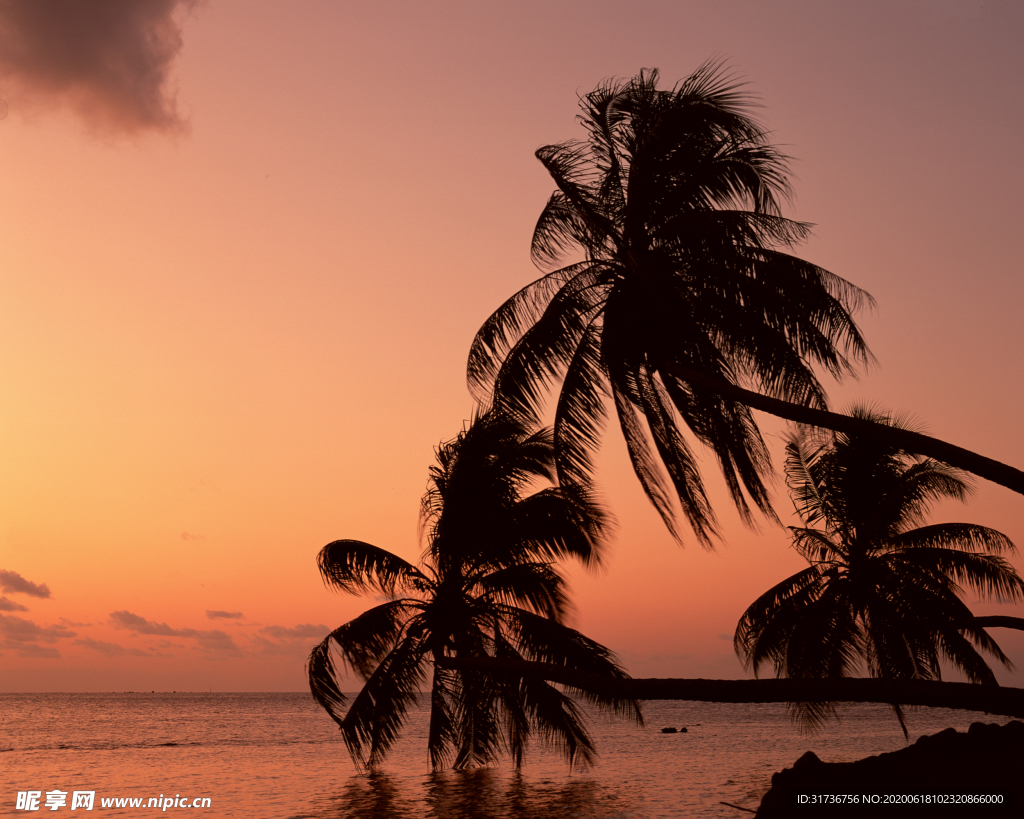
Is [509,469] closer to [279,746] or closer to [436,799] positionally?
[436,799]

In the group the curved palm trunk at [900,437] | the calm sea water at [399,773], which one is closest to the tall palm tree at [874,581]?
the calm sea water at [399,773]

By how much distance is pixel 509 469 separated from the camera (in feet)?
53.0

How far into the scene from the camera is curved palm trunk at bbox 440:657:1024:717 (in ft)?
15.5

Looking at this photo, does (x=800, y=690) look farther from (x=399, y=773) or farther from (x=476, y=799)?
(x=399, y=773)

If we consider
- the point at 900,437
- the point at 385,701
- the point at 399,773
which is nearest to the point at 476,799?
the point at 385,701

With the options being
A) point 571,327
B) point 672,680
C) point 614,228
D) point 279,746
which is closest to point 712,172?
point 614,228

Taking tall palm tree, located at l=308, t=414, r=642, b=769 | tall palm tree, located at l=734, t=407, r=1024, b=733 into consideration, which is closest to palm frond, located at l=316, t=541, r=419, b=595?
tall palm tree, located at l=308, t=414, r=642, b=769

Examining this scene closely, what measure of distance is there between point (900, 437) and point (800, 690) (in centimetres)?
204

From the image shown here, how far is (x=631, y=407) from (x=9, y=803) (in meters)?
19.8

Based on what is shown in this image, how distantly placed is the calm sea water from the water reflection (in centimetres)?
4

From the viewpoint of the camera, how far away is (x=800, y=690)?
486cm

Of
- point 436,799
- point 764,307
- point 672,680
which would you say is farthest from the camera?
point 436,799

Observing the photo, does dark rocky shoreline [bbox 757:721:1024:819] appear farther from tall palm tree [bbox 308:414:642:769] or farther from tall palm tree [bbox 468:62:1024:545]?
tall palm tree [bbox 308:414:642:769]

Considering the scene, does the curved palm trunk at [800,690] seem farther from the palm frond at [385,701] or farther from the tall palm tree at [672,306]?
the palm frond at [385,701]
